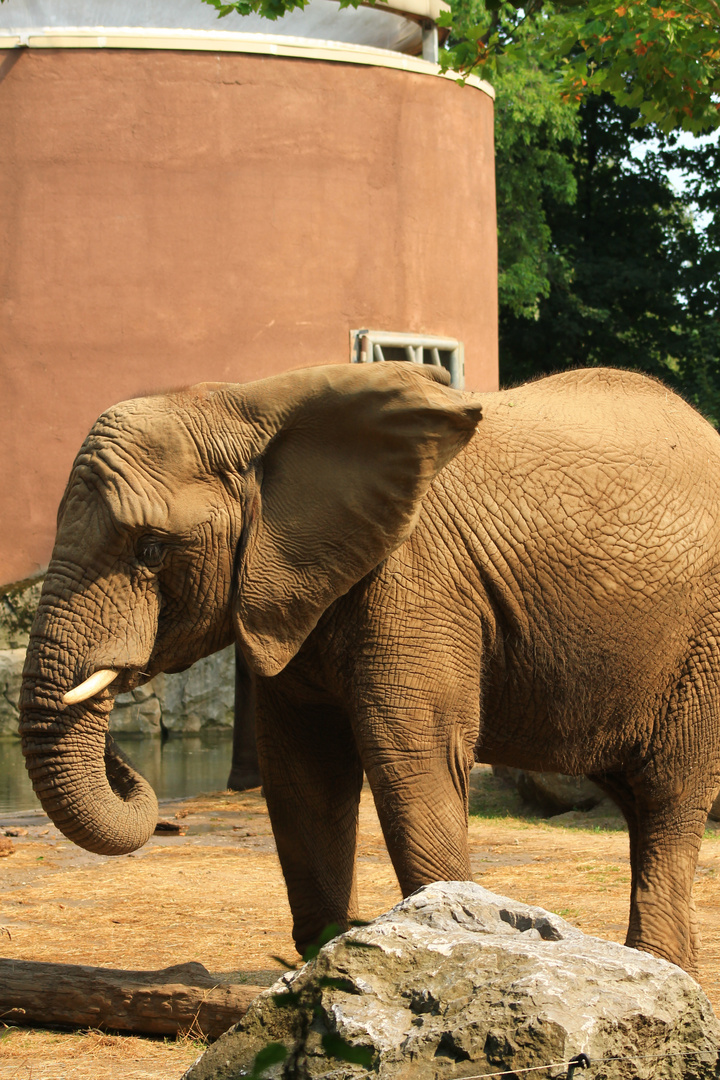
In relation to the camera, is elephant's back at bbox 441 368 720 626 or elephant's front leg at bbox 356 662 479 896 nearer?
elephant's front leg at bbox 356 662 479 896

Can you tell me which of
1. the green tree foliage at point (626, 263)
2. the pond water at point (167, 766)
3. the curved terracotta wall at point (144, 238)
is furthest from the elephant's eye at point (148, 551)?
the green tree foliage at point (626, 263)

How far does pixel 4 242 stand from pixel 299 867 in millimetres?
12690

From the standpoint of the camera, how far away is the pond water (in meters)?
13.8

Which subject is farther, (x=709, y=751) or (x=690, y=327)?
(x=690, y=327)

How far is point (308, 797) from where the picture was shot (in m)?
5.59

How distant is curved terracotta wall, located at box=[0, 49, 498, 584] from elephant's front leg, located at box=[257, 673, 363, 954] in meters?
11.1

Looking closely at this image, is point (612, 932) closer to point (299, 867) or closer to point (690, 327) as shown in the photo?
point (299, 867)

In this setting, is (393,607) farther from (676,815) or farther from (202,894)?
(202,894)

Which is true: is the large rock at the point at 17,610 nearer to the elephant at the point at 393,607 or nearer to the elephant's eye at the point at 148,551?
the elephant at the point at 393,607

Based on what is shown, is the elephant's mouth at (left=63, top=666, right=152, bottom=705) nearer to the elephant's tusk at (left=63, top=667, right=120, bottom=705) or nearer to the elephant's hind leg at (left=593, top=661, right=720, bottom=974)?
the elephant's tusk at (left=63, top=667, right=120, bottom=705)

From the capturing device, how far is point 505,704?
5.42m

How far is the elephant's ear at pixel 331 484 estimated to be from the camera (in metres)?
4.90

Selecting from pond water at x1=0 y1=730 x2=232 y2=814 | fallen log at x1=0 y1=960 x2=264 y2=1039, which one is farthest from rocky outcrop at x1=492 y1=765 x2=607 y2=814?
fallen log at x1=0 y1=960 x2=264 y2=1039

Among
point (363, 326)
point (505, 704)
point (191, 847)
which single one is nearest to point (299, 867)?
point (505, 704)
